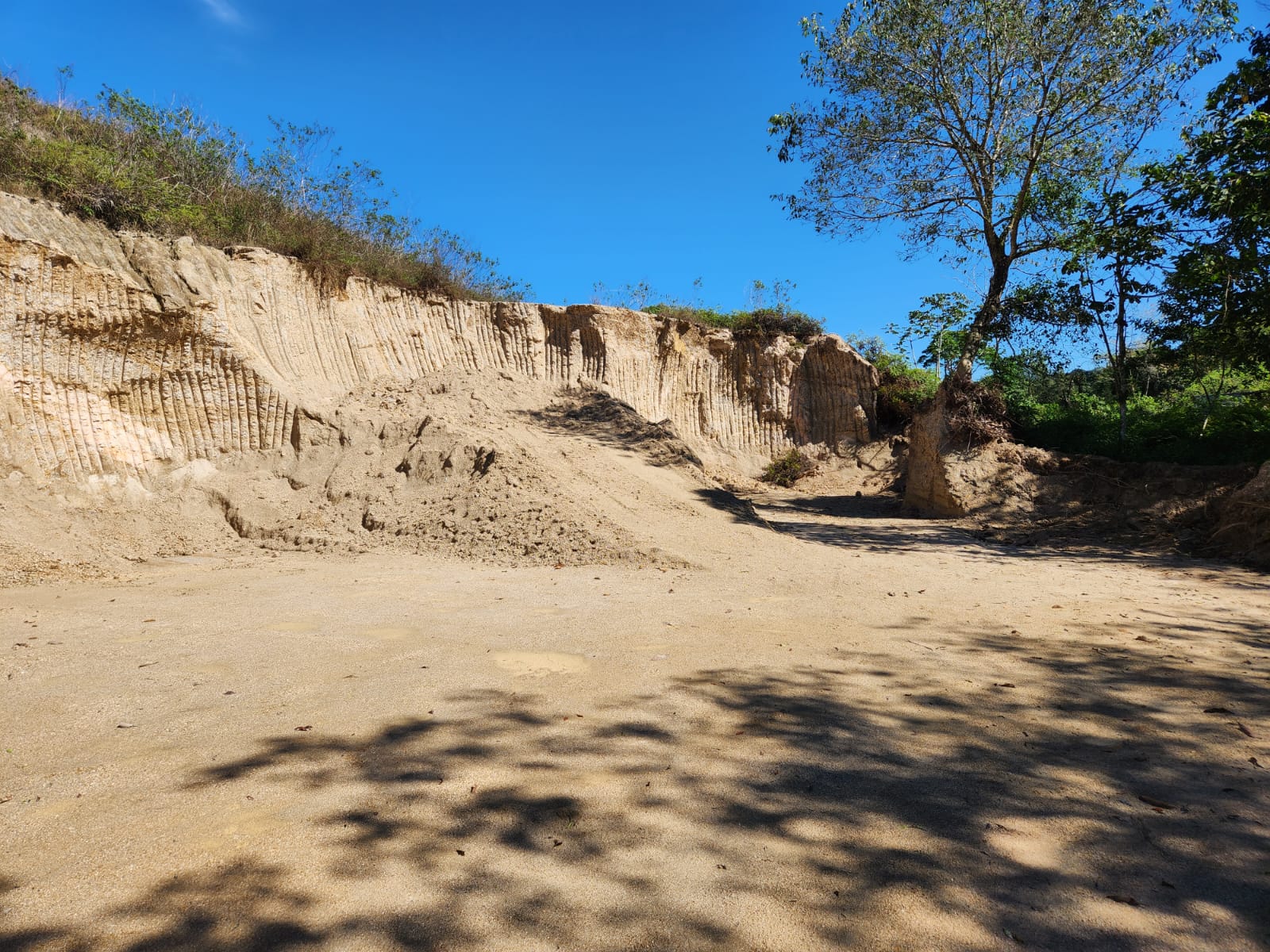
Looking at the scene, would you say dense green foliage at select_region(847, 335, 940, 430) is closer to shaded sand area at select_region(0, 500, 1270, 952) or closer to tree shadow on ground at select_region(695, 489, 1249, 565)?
tree shadow on ground at select_region(695, 489, 1249, 565)

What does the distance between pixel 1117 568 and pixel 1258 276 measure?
4.83m

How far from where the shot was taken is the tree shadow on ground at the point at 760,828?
1758mm

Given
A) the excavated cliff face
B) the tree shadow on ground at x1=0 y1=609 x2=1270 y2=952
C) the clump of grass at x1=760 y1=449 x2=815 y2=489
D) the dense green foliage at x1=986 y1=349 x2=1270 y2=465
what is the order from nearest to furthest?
the tree shadow on ground at x1=0 y1=609 x2=1270 y2=952 → the excavated cliff face → the dense green foliage at x1=986 y1=349 x2=1270 y2=465 → the clump of grass at x1=760 y1=449 x2=815 y2=489

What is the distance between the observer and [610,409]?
42.2ft

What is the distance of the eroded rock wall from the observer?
26.7 ft

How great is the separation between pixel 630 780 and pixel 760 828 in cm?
51

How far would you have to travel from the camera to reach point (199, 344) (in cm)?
930

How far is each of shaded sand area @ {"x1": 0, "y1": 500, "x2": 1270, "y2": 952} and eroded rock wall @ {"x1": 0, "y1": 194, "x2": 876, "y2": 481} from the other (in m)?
4.34

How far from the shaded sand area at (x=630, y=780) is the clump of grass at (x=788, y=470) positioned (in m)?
10.6

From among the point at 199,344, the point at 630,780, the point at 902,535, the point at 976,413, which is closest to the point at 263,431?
the point at 199,344

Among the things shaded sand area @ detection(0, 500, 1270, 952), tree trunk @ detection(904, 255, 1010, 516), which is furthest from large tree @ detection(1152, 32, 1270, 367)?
shaded sand area @ detection(0, 500, 1270, 952)

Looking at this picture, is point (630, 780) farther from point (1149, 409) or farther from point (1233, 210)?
point (1149, 409)

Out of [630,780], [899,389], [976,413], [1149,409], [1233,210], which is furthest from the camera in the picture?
[899,389]

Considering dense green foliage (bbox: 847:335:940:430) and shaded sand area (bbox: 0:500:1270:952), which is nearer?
shaded sand area (bbox: 0:500:1270:952)
